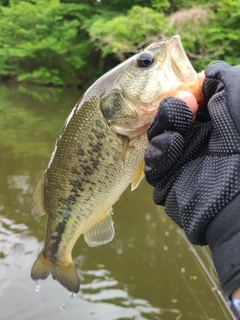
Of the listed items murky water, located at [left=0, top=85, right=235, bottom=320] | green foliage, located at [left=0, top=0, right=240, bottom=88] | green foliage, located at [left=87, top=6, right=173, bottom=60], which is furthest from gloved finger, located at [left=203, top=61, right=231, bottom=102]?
green foliage, located at [left=0, top=0, right=240, bottom=88]

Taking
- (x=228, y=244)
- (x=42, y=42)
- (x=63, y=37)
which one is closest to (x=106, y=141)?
(x=228, y=244)

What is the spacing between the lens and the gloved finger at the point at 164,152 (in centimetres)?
117

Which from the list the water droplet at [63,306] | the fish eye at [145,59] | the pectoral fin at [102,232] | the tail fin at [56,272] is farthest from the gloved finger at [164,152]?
the water droplet at [63,306]

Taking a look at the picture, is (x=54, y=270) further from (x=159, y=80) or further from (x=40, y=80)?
(x=40, y=80)

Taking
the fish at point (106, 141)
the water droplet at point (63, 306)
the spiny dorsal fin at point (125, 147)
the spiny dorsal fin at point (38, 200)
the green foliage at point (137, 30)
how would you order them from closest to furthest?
the fish at point (106, 141) < the spiny dorsal fin at point (125, 147) < the spiny dorsal fin at point (38, 200) < the water droplet at point (63, 306) < the green foliage at point (137, 30)

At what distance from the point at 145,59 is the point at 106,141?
1.37ft

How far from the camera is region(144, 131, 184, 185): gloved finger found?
1.17 m

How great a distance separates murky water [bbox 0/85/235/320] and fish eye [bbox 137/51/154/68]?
1.99 m

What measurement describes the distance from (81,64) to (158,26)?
6951 millimetres

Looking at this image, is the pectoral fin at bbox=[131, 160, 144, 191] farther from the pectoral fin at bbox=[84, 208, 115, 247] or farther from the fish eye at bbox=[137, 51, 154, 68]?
the fish eye at bbox=[137, 51, 154, 68]

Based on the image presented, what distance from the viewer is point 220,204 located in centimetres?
99

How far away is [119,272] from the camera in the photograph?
3.71 m

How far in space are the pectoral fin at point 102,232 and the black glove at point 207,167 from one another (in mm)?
799

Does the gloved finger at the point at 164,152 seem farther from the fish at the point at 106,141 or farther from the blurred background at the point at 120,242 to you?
the blurred background at the point at 120,242
